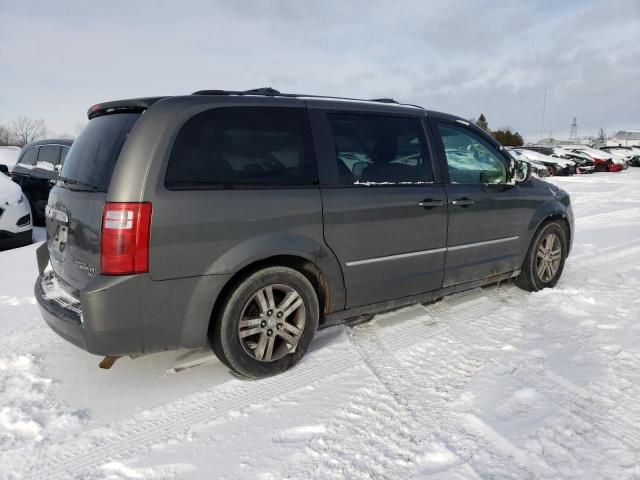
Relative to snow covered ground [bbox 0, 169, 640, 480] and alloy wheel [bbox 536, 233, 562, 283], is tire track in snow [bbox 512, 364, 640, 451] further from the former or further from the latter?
alloy wheel [bbox 536, 233, 562, 283]

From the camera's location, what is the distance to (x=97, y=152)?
302 centimetres

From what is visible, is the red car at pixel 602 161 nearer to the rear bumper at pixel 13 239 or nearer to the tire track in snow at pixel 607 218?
the tire track in snow at pixel 607 218

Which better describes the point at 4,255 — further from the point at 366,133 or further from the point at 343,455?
the point at 343,455

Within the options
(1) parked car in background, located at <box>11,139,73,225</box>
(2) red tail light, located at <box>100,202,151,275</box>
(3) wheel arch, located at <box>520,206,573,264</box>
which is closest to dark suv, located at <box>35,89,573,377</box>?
(2) red tail light, located at <box>100,202,151,275</box>

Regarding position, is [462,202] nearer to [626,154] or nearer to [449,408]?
[449,408]

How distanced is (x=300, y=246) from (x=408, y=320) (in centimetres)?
147

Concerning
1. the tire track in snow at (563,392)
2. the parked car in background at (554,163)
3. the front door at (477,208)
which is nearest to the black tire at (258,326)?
the tire track in snow at (563,392)

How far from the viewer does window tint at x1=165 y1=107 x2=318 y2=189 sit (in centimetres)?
279

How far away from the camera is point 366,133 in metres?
3.60

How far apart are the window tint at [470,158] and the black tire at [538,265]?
0.84 meters

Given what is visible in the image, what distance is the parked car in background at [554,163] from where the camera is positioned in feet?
79.8

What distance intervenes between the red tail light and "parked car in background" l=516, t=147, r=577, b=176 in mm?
24821

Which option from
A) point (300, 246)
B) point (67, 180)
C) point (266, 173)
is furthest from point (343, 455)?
point (67, 180)

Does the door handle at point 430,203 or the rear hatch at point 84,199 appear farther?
the door handle at point 430,203
